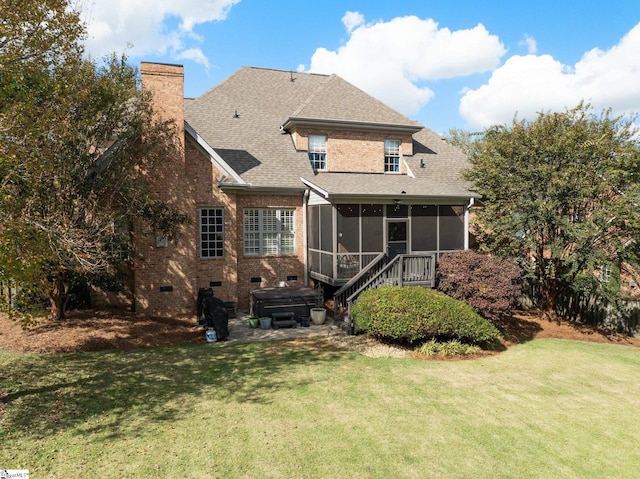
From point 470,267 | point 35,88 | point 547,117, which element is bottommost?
point 470,267

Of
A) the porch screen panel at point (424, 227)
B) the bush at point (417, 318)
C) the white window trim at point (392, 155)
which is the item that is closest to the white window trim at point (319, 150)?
the white window trim at point (392, 155)

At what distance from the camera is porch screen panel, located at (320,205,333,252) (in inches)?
630

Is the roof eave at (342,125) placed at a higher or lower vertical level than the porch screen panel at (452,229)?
higher

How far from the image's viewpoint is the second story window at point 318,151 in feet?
63.3

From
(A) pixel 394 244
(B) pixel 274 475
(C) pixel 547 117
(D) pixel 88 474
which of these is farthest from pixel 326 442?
(C) pixel 547 117

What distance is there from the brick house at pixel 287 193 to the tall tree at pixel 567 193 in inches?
70.3

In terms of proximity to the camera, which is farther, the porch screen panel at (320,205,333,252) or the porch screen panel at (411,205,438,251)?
the porch screen panel at (411,205,438,251)

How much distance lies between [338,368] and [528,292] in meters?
14.0

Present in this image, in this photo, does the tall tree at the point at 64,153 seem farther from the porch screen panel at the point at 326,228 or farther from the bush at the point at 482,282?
the bush at the point at 482,282

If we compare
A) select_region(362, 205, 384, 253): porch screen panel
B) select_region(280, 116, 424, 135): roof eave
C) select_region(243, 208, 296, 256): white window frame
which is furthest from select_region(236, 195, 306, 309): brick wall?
select_region(280, 116, 424, 135): roof eave

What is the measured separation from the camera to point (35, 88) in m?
9.80

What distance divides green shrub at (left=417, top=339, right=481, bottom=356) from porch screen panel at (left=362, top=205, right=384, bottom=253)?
5205 millimetres

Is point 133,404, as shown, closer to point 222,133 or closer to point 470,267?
point 470,267

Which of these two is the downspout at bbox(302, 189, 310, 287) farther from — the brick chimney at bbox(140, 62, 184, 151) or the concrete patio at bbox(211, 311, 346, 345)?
the brick chimney at bbox(140, 62, 184, 151)
